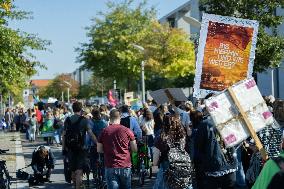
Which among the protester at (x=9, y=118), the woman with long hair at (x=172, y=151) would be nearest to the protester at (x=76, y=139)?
the woman with long hair at (x=172, y=151)

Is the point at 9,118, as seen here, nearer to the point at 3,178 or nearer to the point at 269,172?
the point at 3,178

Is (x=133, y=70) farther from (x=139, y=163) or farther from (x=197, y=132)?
(x=197, y=132)

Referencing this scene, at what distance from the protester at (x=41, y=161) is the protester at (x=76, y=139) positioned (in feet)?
9.63

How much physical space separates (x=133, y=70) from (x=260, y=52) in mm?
21031

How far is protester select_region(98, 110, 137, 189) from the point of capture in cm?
817

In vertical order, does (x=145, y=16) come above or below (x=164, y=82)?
above

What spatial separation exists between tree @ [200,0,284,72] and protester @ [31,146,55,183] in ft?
27.3

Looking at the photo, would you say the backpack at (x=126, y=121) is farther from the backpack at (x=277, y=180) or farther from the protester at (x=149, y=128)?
the backpack at (x=277, y=180)

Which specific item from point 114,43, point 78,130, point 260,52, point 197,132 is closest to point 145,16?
point 114,43

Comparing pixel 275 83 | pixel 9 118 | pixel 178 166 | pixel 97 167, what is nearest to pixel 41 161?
pixel 97 167

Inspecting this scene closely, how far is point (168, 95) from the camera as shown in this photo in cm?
1365

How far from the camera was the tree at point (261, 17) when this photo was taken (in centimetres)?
1881

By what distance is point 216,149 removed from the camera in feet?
25.0

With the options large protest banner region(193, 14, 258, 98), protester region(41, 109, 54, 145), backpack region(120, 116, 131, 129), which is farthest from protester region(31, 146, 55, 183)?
protester region(41, 109, 54, 145)
